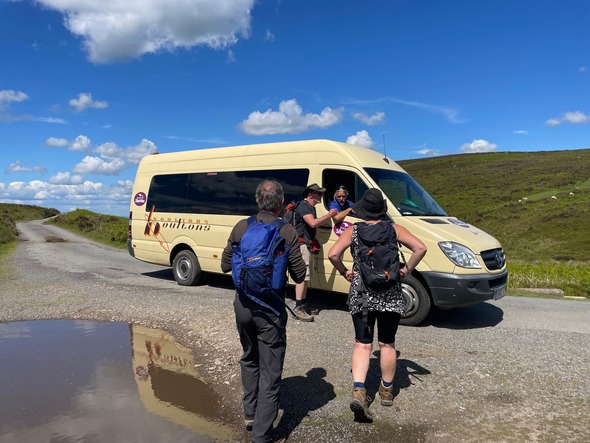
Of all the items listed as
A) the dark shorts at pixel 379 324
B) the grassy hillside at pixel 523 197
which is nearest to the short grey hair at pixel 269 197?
the dark shorts at pixel 379 324

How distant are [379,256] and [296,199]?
4143mm

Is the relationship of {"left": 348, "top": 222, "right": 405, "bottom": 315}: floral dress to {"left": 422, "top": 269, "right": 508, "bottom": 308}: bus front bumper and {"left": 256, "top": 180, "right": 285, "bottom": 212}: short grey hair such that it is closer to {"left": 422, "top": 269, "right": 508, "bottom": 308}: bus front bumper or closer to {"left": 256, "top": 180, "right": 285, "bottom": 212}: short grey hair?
{"left": 256, "top": 180, "right": 285, "bottom": 212}: short grey hair

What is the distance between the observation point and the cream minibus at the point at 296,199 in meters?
6.50

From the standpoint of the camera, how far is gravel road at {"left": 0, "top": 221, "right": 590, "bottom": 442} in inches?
149

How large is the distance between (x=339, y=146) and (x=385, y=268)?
408cm

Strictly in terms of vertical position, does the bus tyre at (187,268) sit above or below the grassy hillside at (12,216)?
below

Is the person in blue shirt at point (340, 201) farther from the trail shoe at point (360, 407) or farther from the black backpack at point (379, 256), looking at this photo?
the trail shoe at point (360, 407)

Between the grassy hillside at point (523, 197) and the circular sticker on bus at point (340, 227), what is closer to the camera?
the circular sticker on bus at point (340, 227)

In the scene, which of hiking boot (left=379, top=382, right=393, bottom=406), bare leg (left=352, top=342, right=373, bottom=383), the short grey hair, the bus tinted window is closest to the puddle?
bare leg (left=352, top=342, right=373, bottom=383)

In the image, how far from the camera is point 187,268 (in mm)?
9766

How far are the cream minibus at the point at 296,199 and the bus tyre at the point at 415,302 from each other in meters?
0.01

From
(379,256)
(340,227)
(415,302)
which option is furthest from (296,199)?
(379,256)

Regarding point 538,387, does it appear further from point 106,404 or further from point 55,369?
point 55,369

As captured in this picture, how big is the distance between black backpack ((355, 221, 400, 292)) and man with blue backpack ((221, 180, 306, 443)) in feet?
2.06
